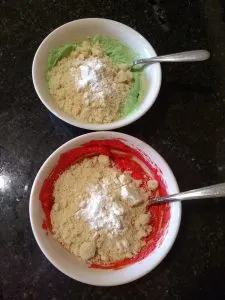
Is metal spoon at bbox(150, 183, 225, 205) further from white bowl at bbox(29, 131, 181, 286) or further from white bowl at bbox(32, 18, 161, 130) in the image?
white bowl at bbox(32, 18, 161, 130)

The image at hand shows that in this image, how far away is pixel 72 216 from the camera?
36.2 inches

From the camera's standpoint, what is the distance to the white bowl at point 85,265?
88 centimetres

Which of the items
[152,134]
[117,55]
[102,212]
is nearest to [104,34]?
[117,55]

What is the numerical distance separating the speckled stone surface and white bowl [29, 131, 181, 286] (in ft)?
0.25

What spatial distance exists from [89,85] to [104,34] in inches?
6.5

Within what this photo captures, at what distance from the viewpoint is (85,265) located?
35.6 inches

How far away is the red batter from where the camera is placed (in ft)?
3.05

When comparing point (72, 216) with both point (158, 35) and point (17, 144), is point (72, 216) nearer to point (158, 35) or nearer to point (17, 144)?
point (17, 144)

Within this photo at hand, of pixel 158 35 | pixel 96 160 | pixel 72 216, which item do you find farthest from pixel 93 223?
pixel 158 35

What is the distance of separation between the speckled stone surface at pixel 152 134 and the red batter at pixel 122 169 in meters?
0.07

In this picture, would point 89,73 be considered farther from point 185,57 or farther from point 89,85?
point 185,57

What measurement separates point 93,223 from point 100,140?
18cm

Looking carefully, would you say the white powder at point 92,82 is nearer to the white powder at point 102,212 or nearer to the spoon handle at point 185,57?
the spoon handle at point 185,57

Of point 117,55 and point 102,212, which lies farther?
point 117,55
